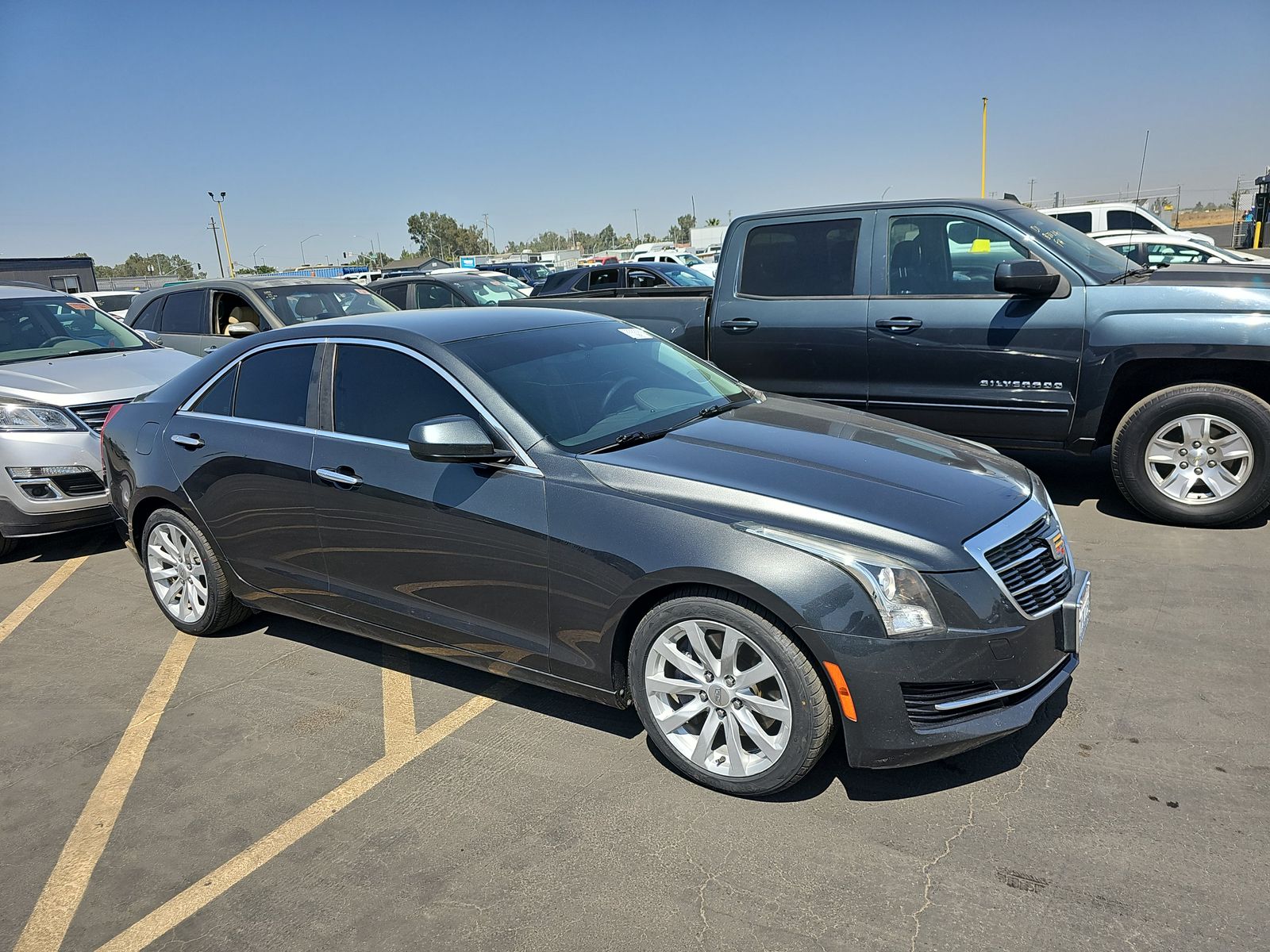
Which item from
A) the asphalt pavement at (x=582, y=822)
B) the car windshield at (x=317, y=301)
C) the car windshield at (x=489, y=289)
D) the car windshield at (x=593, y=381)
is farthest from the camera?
the car windshield at (x=489, y=289)

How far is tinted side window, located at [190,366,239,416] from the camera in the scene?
15.0 ft

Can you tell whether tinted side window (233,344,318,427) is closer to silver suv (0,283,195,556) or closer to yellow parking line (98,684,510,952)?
yellow parking line (98,684,510,952)

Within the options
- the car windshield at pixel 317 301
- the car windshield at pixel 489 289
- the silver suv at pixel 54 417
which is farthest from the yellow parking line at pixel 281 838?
the car windshield at pixel 489 289

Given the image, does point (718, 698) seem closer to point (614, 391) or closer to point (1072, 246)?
point (614, 391)

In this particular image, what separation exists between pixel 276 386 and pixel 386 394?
748 millimetres

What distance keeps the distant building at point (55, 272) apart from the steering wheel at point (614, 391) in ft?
113

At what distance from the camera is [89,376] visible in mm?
6730

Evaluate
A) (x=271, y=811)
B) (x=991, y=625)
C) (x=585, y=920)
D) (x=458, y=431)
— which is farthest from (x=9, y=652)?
(x=991, y=625)

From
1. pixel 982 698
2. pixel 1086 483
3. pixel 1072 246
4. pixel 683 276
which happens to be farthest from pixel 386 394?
pixel 683 276

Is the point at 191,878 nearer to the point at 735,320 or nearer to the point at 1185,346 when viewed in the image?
the point at 735,320

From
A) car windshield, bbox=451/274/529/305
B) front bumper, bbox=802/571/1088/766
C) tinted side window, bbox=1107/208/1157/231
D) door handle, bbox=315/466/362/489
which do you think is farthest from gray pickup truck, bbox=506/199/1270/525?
tinted side window, bbox=1107/208/1157/231

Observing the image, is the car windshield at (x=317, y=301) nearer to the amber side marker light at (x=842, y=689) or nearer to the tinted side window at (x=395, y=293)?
the tinted side window at (x=395, y=293)

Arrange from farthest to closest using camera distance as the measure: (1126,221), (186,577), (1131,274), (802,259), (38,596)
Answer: (1126,221)
(802,259)
(1131,274)
(38,596)
(186,577)

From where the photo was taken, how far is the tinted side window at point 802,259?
6.47m
